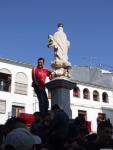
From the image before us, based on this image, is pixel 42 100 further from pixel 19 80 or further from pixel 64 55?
pixel 19 80

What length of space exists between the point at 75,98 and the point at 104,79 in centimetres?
768

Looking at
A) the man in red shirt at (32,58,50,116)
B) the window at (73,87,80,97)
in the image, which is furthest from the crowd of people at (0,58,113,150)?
the window at (73,87,80,97)

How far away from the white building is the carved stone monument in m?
27.6

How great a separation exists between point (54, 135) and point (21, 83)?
118ft

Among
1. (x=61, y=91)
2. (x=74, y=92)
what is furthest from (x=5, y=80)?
(x=61, y=91)

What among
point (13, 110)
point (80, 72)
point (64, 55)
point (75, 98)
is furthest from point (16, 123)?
point (80, 72)

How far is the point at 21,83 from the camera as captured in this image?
45.6 metres

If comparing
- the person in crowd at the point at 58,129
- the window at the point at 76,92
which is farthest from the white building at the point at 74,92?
the person in crowd at the point at 58,129

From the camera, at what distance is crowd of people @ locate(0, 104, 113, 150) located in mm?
5027

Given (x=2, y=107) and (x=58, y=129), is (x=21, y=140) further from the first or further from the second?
(x=2, y=107)

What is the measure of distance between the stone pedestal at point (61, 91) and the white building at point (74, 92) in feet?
91.4

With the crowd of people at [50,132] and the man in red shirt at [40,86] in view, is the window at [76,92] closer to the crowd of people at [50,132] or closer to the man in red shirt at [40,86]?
the crowd of people at [50,132]

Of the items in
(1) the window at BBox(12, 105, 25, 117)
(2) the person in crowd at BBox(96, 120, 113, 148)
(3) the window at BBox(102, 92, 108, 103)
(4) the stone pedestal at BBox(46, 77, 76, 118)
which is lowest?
(2) the person in crowd at BBox(96, 120, 113, 148)

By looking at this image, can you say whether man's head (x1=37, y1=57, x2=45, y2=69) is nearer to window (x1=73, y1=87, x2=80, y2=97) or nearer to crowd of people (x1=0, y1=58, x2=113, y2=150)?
crowd of people (x1=0, y1=58, x2=113, y2=150)
